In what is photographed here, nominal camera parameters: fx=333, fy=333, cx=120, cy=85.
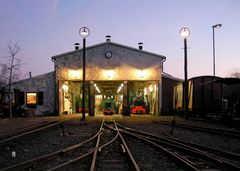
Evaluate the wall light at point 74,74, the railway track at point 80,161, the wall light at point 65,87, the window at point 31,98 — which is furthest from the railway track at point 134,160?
the window at point 31,98

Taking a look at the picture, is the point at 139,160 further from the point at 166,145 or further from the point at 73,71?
the point at 73,71

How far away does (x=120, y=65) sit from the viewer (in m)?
39.1

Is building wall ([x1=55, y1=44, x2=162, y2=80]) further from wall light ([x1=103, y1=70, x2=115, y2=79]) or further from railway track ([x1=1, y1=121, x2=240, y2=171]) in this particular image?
railway track ([x1=1, y1=121, x2=240, y2=171])

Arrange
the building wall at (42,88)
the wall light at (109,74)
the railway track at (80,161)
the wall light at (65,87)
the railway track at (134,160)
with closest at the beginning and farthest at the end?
the railway track at (80,161), the railway track at (134,160), the wall light at (109,74), the building wall at (42,88), the wall light at (65,87)

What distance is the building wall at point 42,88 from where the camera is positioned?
130ft

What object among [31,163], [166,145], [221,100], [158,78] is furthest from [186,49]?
[31,163]

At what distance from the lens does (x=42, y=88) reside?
39.9 metres

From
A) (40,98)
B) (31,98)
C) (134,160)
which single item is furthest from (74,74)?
(134,160)

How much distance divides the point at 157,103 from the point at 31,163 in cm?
3319

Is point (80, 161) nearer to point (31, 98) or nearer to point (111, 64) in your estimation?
point (111, 64)

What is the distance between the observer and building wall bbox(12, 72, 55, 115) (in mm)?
39594

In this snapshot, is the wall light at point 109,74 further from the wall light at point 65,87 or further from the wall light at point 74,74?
the wall light at point 65,87

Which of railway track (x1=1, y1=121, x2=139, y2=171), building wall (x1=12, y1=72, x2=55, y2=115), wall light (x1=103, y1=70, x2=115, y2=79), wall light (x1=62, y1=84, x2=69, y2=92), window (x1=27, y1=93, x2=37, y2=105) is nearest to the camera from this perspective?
railway track (x1=1, y1=121, x2=139, y2=171)

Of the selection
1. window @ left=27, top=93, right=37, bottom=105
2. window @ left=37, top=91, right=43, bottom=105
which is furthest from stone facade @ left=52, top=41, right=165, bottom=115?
window @ left=27, top=93, right=37, bottom=105
